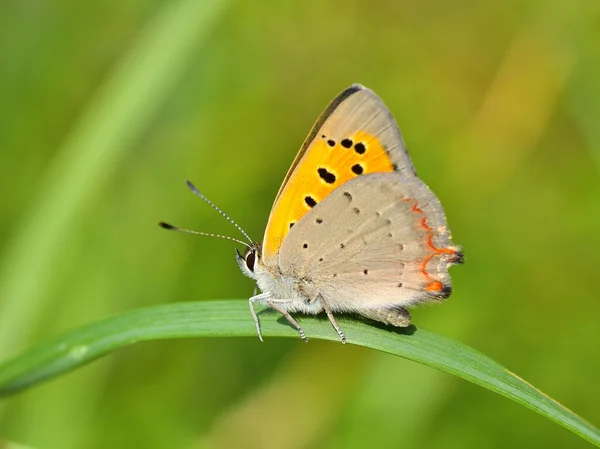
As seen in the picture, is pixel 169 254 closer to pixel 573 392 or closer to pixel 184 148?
pixel 184 148

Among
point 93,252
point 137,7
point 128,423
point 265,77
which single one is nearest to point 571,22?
point 265,77

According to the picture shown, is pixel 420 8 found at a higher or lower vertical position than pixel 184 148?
higher

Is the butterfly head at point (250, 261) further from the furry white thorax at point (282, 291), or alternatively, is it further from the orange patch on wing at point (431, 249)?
the orange patch on wing at point (431, 249)

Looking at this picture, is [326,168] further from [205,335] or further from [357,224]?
[205,335]

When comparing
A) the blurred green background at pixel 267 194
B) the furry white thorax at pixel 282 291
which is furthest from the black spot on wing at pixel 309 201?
the blurred green background at pixel 267 194

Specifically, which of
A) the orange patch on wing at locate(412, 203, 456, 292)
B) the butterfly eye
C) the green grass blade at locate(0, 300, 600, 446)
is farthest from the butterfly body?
the green grass blade at locate(0, 300, 600, 446)

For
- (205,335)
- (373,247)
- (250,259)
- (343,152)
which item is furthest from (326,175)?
(205,335)
